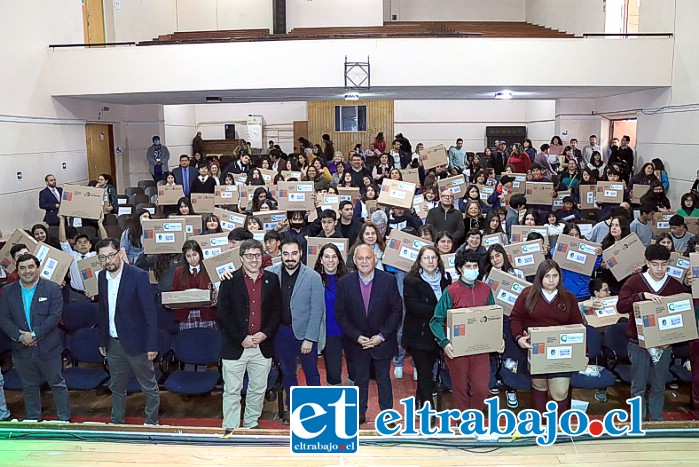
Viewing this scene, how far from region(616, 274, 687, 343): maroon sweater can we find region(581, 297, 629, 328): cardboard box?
674 mm

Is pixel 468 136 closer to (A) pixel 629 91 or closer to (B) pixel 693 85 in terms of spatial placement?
(A) pixel 629 91

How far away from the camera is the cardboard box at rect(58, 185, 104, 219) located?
30.9 feet

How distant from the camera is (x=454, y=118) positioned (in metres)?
21.5

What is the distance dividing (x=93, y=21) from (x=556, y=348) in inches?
554

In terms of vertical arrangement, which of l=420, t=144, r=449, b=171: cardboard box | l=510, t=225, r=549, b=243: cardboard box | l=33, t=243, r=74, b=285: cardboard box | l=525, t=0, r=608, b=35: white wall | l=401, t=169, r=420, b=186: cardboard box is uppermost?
l=525, t=0, r=608, b=35: white wall

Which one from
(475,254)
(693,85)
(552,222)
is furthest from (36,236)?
(693,85)

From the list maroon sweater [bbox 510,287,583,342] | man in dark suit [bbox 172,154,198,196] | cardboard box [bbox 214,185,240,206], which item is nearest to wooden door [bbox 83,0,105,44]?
man in dark suit [bbox 172,154,198,196]

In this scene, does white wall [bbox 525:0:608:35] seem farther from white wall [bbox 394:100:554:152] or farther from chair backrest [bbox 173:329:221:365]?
chair backrest [bbox 173:329:221:365]

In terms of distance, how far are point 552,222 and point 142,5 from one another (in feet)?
45.5

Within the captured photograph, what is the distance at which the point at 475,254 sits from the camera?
5035 mm

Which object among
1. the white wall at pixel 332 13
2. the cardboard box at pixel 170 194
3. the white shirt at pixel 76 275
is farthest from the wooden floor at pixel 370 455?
the white wall at pixel 332 13

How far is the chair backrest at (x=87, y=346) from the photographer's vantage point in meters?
5.92

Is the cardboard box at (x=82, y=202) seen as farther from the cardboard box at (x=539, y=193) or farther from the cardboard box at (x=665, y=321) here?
the cardboard box at (x=665, y=321)

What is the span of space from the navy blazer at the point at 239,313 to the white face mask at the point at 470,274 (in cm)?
151
